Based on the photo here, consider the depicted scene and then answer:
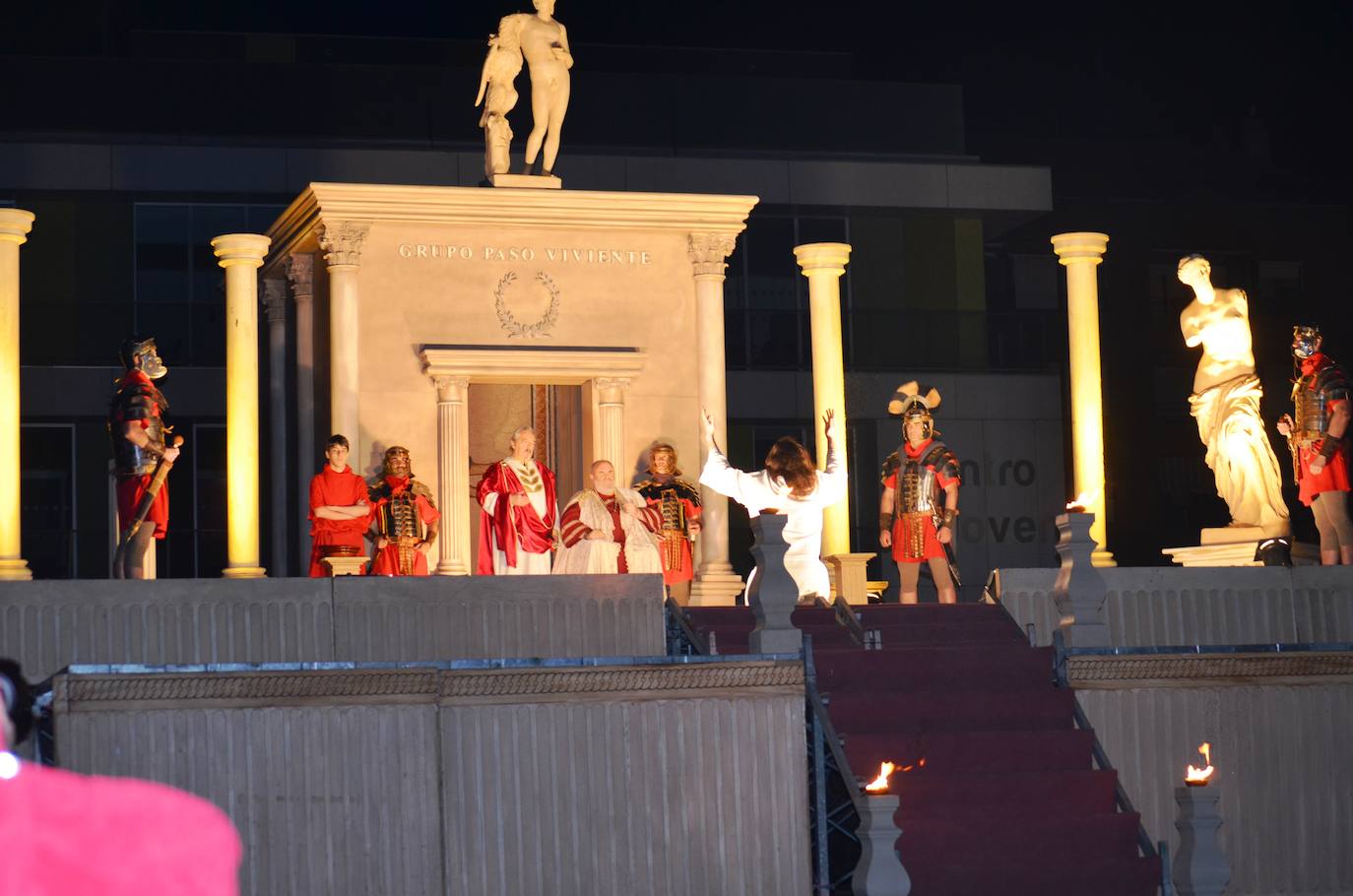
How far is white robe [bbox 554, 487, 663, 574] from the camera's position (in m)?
15.8

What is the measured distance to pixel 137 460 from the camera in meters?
14.9

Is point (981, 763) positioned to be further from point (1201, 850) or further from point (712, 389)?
point (712, 389)

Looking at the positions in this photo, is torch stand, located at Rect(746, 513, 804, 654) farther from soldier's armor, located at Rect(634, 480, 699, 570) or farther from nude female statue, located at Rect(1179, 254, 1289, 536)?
nude female statue, located at Rect(1179, 254, 1289, 536)

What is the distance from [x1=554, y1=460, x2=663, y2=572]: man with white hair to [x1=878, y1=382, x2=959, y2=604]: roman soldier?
6.00ft

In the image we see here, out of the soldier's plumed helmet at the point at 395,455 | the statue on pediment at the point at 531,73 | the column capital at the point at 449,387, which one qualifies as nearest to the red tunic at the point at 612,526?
the soldier's plumed helmet at the point at 395,455

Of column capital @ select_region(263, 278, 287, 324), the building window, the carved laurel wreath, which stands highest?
the building window

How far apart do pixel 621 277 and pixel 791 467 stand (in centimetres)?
389

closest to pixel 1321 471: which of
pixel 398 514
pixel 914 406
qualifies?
pixel 914 406

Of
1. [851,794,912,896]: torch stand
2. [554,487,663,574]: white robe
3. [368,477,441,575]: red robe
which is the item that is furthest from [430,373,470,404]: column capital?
[851,794,912,896]: torch stand

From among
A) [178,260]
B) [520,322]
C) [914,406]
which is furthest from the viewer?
[178,260]

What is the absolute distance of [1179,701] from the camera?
43.5 ft

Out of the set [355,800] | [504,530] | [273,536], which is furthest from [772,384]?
[355,800]

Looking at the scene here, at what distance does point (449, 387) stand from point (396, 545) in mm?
1908

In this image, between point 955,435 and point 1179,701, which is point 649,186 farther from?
point 1179,701
